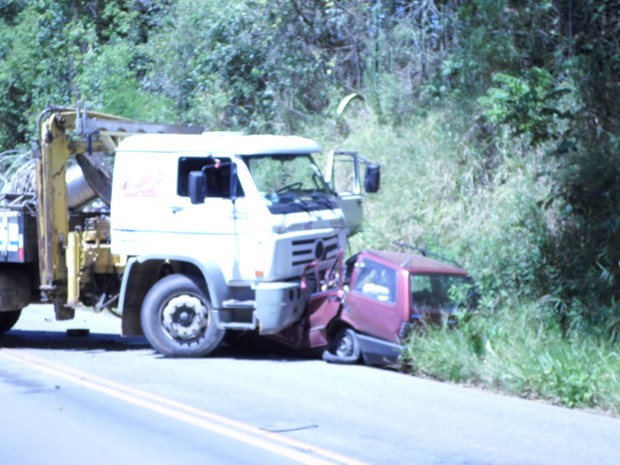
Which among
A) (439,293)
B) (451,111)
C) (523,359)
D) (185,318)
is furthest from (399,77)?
(523,359)

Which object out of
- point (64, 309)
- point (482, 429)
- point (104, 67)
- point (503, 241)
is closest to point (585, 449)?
point (482, 429)

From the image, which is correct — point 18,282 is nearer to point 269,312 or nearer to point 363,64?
point 269,312

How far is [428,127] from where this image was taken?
64.6ft

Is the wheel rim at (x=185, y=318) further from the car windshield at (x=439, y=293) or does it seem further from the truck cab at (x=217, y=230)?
the car windshield at (x=439, y=293)

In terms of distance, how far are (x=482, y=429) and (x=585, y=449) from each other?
100cm

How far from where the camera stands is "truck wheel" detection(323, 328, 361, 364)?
40.9 ft

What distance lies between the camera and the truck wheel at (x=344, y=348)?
491 inches

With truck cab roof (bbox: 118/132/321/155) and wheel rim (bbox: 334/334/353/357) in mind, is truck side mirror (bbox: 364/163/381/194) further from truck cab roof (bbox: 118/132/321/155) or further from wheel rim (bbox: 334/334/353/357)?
wheel rim (bbox: 334/334/353/357)

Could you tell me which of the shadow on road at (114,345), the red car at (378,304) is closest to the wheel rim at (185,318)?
the shadow on road at (114,345)

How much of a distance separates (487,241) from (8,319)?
23.8 feet

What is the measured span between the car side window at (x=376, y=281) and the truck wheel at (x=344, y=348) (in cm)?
52

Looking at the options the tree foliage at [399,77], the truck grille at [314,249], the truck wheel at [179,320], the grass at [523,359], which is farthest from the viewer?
the tree foliage at [399,77]

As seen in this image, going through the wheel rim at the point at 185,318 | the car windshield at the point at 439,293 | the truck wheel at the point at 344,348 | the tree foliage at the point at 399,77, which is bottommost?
the truck wheel at the point at 344,348

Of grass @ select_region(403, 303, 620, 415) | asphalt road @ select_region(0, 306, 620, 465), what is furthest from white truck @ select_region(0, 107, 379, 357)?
grass @ select_region(403, 303, 620, 415)
